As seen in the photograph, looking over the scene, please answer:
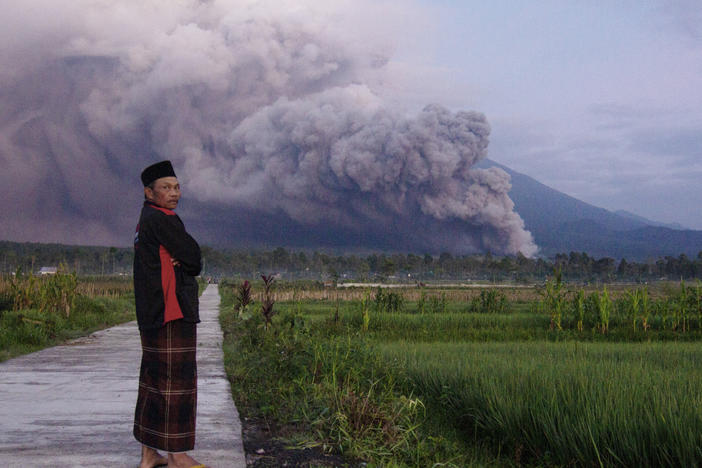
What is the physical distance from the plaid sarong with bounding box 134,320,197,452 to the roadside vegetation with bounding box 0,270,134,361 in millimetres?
6158

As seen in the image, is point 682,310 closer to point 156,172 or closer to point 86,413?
point 86,413

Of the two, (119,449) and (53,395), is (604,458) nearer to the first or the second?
(119,449)

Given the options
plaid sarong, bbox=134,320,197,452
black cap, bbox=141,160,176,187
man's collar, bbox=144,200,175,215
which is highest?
black cap, bbox=141,160,176,187

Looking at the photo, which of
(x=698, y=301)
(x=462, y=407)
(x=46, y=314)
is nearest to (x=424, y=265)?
(x=698, y=301)

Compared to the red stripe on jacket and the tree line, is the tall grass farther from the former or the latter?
the tree line

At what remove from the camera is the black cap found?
3623mm

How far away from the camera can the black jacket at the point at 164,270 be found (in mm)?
3420

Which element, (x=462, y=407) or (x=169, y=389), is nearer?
(x=169, y=389)

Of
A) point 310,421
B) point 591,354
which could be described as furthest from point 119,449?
point 591,354

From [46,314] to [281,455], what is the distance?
10.4 meters

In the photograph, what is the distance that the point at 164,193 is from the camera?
141 inches

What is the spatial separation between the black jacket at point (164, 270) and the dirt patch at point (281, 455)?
1.04 meters

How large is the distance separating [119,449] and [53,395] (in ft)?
7.18

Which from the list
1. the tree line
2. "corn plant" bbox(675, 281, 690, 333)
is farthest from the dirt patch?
the tree line
